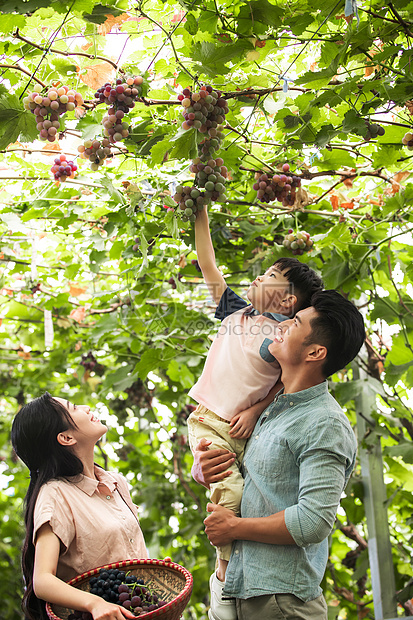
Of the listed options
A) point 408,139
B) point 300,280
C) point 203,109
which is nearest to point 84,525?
point 300,280

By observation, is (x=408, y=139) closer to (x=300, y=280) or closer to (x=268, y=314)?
(x=300, y=280)

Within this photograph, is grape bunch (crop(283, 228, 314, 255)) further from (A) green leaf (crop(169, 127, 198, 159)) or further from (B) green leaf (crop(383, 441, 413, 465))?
(B) green leaf (crop(383, 441, 413, 465))

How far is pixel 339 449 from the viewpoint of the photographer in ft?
4.36

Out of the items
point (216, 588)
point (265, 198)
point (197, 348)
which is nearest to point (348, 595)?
point (197, 348)

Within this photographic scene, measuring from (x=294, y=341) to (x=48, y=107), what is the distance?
95 centimetres

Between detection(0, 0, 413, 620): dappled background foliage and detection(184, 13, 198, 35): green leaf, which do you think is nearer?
detection(184, 13, 198, 35): green leaf

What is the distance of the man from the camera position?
51.3 inches

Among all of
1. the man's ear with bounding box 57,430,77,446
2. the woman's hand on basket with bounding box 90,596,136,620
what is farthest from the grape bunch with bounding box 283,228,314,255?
the woman's hand on basket with bounding box 90,596,136,620

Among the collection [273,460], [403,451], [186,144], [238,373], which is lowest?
[403,451]

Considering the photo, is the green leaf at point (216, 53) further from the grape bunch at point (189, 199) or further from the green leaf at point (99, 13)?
the grape bunch at point (189, 199)

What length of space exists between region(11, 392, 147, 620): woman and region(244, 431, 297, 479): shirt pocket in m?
0.54

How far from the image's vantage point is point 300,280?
1743mm

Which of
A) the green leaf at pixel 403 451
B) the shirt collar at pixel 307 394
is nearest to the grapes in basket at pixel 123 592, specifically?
the shirt collar at pixel 307 394

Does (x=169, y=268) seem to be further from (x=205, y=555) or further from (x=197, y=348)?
(x=205, y=555)
